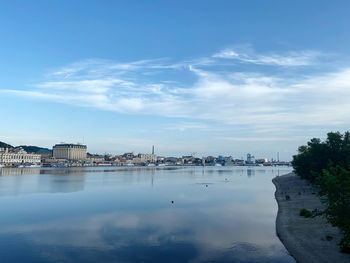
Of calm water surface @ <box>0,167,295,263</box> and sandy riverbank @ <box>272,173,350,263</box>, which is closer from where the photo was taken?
sandy riverbank @ <box>272,173,350,263</box>

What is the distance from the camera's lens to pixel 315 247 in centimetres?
3834

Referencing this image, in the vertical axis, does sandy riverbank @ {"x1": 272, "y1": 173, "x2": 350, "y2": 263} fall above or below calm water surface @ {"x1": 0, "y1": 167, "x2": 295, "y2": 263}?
above

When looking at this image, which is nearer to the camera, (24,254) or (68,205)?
(24,254)

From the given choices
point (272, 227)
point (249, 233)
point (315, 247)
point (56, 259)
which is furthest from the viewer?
point (272, 227)

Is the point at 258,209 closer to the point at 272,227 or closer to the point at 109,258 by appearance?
the point at 272,227

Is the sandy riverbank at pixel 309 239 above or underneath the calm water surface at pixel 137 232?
above

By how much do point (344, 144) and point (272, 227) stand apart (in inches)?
2135

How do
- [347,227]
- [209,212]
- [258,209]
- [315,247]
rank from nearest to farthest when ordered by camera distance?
[347,227]
[315,247]
[209,212]
[258,209]

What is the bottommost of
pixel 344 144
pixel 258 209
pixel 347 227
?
pixel 258 209

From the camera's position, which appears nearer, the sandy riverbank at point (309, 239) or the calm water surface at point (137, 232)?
the sandy riverbank at point (309, 239)

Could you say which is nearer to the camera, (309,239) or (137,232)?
(309,239)

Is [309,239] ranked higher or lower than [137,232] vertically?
higher

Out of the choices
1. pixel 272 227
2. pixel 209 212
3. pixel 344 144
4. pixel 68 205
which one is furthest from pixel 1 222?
pixel 344 144

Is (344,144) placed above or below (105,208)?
above
